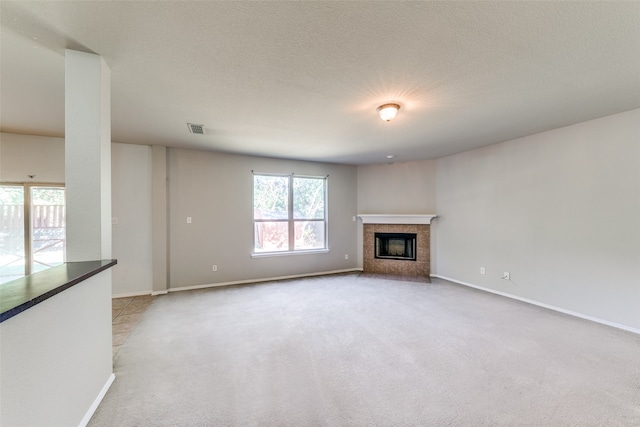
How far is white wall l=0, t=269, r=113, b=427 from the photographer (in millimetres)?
1100

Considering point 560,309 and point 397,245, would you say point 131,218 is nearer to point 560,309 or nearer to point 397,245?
point 397,245

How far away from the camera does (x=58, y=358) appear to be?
54.9 inches

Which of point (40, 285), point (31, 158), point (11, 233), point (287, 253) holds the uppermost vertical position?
point (31, 158)

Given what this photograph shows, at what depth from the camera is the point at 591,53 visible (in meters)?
1.86

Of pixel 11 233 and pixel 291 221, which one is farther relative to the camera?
pixel 291 221

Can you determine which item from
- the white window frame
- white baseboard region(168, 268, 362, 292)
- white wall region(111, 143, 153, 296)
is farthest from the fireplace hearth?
white wall region(111, 143, 153, 296)

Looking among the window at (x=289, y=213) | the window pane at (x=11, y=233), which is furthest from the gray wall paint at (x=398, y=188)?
the window pane at (x=11, y=233)

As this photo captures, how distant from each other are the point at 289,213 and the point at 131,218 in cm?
271

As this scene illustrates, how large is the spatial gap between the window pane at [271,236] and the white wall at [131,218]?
1827 mm

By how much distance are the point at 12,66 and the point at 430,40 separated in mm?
3125

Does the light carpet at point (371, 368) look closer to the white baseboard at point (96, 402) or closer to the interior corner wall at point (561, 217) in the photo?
the white baseboard at point (96, 402)

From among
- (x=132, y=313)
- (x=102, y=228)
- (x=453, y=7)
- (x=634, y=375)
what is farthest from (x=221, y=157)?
(x=634, y=375)

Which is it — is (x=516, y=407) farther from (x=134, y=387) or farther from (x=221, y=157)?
(x=221, y=157)

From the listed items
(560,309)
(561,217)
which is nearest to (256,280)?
(560,309)
